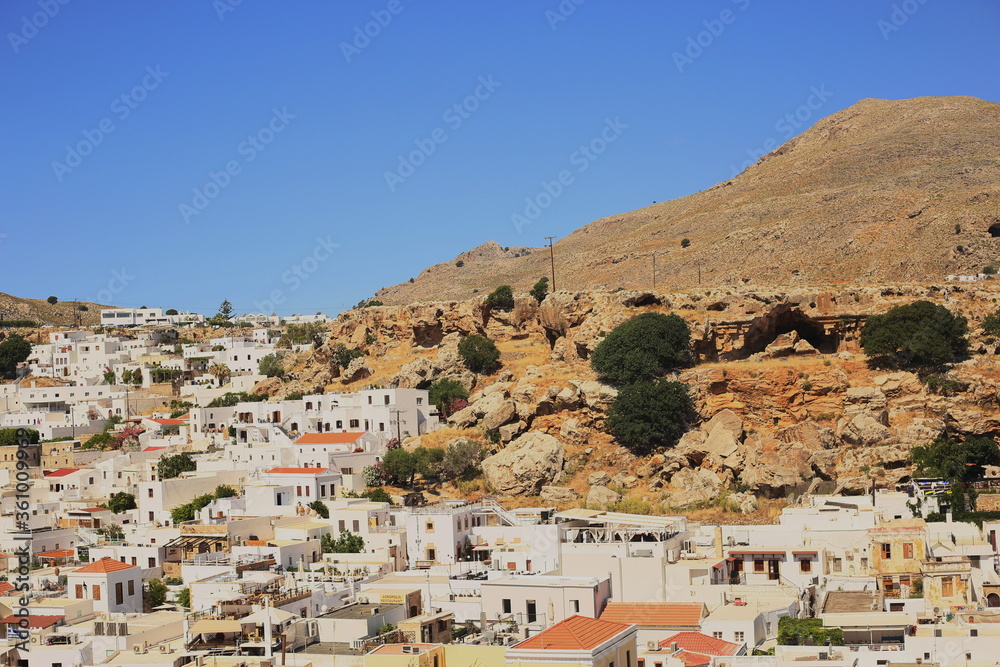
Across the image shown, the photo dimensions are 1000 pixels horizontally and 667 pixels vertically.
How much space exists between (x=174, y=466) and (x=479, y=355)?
1768 centimetres

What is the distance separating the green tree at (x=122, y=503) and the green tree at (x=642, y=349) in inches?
861

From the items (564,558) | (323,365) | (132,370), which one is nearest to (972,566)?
(564,558)

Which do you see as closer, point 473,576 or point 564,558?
point 564,558

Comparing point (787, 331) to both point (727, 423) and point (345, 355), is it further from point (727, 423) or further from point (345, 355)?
point (345, 355)

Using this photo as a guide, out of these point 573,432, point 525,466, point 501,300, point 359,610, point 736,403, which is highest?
point 501,300

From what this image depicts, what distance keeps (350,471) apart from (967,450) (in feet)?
84.2

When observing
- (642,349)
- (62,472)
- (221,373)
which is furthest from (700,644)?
(221,373)

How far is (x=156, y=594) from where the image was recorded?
124 feet

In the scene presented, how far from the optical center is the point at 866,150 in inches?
4363

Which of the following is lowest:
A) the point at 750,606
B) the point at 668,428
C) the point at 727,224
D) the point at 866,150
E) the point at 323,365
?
the point at 750,606

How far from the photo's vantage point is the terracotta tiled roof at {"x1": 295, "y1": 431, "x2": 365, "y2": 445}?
184 ft

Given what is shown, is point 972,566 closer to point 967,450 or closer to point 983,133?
point 967,450

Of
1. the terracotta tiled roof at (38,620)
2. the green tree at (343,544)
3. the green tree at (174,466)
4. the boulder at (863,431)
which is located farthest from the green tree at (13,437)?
the boulder at (863,431)

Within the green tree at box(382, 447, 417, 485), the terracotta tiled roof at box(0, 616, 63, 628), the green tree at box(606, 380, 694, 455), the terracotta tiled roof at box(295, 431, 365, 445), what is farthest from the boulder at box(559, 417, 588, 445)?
the terracotta tiled roof at box(0, 616, 63, 628)
